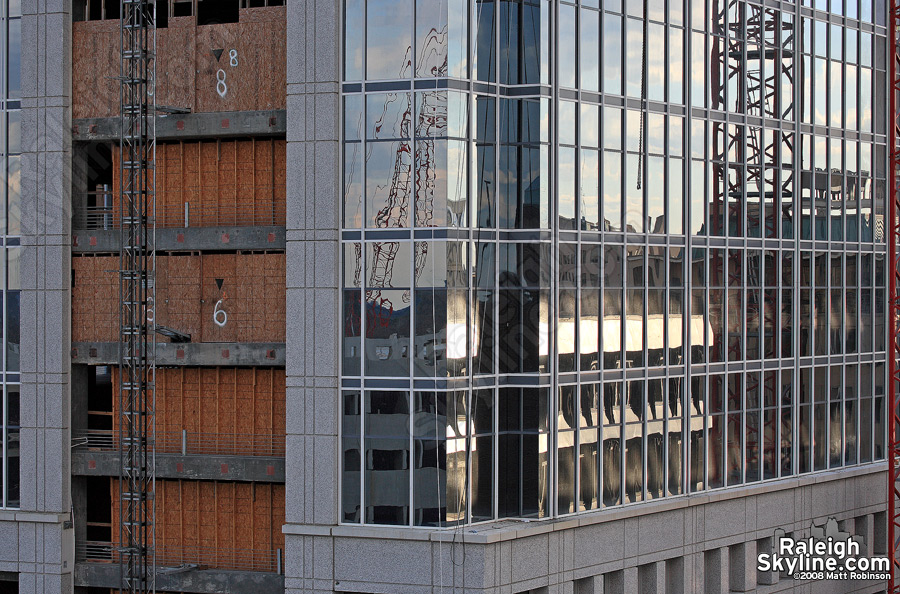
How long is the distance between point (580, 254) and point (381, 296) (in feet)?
20.9

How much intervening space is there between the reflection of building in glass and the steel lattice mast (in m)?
6.21

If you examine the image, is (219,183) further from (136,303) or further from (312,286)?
(312,286)

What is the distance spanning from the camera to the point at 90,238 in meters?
41.8

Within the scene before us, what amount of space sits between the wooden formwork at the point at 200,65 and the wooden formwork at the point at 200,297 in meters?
4.53

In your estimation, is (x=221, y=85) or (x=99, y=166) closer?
(x=221, y=85)

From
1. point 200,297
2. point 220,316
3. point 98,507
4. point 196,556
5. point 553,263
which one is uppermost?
point 553,263

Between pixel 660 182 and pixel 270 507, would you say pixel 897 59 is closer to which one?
pixel 660 182

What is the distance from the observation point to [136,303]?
1588 inches

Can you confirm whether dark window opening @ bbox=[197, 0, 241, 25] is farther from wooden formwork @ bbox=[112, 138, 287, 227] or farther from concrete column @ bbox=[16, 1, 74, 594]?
concrete column @ bbox=[16, 1, 74, 594]

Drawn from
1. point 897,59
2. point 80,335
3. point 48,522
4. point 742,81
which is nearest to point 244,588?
point 48,522

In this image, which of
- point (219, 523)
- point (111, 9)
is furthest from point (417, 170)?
point (219, 523)

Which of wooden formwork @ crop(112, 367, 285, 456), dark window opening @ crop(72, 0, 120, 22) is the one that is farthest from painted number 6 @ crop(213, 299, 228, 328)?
dark window opening @ crop(72, 0, 120, 22)

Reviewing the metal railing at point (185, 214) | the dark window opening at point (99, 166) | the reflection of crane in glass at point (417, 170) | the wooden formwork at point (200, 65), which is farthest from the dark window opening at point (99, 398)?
the reflection of crane in glass at point (417, 170)

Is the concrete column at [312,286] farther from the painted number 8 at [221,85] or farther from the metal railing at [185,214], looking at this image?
the painted number 8 at [221,85]
